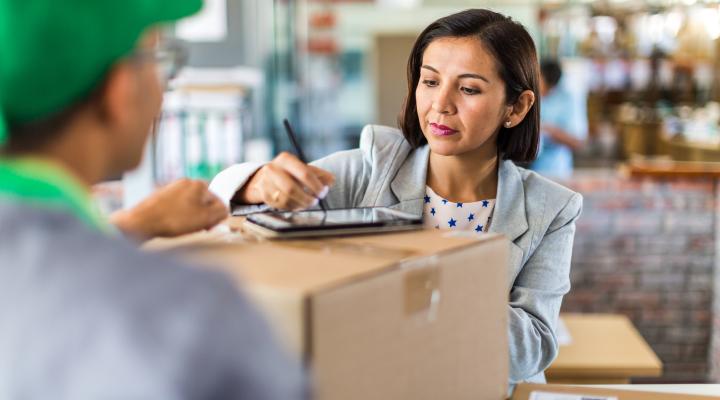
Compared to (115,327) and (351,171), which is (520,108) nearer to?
(351,171)

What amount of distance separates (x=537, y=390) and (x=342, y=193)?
579mm

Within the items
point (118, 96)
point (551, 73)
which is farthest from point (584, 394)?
point (551, 73)

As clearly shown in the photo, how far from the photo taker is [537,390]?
1.32 meters

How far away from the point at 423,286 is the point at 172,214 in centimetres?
35

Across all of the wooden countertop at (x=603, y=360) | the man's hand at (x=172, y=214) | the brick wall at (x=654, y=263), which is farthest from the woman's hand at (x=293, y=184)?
the brick wall at (x=654, y=263)

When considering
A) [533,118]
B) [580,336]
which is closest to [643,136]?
[580,336]

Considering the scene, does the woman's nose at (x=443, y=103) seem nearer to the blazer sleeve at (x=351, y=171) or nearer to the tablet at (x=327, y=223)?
the blazer sleeve at (x=351, y=171)

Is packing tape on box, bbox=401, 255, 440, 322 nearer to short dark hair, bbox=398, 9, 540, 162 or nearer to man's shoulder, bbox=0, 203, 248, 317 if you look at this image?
man's shoulder, bbox=0, 203, 248, 317

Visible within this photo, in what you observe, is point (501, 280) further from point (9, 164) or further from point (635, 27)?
point (635, 27)

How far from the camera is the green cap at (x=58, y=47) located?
1.80ft

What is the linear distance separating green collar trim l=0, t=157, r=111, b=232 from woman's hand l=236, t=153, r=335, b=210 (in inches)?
27.3

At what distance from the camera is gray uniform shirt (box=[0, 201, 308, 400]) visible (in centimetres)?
51

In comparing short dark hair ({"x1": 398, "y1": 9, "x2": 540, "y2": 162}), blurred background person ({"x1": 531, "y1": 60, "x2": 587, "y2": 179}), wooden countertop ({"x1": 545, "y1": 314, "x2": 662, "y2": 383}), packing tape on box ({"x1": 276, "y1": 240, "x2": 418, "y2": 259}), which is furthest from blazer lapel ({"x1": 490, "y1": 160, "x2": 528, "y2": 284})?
blurred background person ({"x1": 531, "y1": 60, "x2": 587, "y2": 179})

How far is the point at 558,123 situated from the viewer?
492 cm
